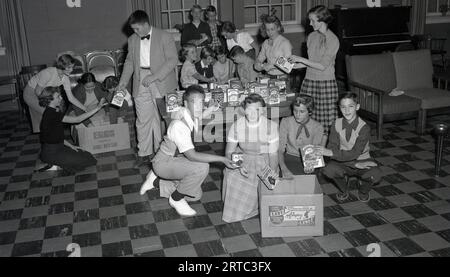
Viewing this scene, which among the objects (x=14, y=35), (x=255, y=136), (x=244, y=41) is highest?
(x=14, y=35)

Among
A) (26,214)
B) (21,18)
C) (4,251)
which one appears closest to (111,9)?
(21,18)

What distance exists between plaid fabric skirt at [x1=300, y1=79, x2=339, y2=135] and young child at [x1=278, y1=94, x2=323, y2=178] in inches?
35.8

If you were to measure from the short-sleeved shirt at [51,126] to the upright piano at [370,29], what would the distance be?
5.13 metres

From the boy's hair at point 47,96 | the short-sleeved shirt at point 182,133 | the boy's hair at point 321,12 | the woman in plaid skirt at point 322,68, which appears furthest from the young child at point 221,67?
the short-sleeved shirt at point 182,133

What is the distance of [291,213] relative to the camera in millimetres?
4062

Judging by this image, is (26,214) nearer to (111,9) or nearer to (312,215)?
(312,215)

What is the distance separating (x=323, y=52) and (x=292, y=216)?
233 cm

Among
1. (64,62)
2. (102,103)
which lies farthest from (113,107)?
(64,62)

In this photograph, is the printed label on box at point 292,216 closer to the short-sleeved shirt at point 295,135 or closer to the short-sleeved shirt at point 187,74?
the short-sleeved shirt at point 295,135

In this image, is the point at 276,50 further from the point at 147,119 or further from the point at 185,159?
the point at 185,159

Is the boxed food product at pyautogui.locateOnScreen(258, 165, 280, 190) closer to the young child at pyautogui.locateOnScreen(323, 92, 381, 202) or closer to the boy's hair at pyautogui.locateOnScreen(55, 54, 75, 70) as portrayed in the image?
the young child at pyautogui.locateOnScreen(323, 92, 381, 202)

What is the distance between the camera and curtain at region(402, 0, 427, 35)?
1070cm

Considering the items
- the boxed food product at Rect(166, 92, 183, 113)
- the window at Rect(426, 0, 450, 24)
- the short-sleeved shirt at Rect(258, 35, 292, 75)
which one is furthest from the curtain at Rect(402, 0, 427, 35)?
the boxed food product at Rect(166, 92, 183, 113)

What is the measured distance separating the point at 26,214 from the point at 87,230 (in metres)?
0.82
